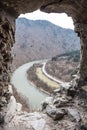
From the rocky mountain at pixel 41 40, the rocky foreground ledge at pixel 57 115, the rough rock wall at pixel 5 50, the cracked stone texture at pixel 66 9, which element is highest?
the rocky mountain at pixel 41 40

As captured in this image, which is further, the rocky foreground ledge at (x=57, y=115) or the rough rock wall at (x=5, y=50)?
the rocky foreground ledge at (x=57, y=115)

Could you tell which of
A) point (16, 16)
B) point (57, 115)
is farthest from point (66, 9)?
point (57, 115)

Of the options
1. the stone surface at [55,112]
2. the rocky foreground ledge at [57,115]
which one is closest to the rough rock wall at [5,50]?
the rocky foreground ledge at [57,115]

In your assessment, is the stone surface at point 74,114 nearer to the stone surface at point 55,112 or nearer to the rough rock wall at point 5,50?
the stone surface at point 55,112

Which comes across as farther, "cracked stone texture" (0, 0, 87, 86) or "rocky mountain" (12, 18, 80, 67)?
"rocky mountain" (12, 18, 80, 67)

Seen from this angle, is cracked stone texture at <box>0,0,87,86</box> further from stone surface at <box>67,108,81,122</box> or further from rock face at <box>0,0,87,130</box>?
stone surface at <box>67,108,81,122</box>

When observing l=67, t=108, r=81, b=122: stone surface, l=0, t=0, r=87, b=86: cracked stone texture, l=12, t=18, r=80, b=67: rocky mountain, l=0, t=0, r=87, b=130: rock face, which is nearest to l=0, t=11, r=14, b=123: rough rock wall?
l=0, t=0, r=87, b=130: rock face
